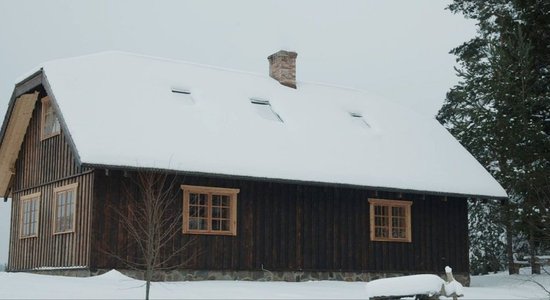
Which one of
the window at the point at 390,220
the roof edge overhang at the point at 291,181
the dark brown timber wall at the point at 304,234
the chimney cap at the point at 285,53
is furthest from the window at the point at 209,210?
the chimney cap at the point at 285,53

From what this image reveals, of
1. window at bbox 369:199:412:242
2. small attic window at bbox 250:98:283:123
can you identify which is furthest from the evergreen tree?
small attic window at bbox 250:98:283:123

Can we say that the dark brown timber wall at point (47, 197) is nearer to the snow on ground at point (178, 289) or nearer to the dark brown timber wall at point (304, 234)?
the dark brown timber wall at point (304, 234)

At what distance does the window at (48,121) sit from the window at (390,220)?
31.2 feet

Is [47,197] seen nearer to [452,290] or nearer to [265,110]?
[265,110]

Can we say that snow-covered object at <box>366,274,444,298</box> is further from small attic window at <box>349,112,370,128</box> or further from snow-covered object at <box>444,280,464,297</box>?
small attic window at <box>349,112,370,128</box>

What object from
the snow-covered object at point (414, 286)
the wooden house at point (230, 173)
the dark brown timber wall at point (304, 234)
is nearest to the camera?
the snow-covered object at point (414, 286)

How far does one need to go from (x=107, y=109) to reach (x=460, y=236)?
12.3 m

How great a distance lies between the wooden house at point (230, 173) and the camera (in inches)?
764

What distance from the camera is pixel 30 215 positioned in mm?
22672

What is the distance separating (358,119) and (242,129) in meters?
5.81

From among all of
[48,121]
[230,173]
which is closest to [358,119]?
[230,173]

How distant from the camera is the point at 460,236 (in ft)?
82.9

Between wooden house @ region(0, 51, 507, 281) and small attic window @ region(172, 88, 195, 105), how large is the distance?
86mm

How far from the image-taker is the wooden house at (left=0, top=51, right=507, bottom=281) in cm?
1941
